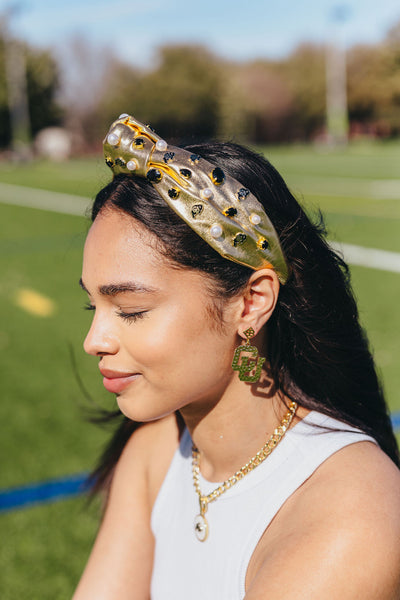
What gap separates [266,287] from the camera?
1.62 meters

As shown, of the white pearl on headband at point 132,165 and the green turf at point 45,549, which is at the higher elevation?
the white pearl on headband at point 132,165

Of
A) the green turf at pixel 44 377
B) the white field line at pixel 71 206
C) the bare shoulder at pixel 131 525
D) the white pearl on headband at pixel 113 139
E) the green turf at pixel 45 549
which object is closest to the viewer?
the white pearl on headband at pixel 113 139

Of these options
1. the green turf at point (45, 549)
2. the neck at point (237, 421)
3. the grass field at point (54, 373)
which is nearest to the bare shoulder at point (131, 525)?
the neck at point (237, 421)

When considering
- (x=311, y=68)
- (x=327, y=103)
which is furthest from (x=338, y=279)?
(x=311, y=68)

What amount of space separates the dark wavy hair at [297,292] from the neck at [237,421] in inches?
2.4

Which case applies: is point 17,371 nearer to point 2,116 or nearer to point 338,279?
point 338,279

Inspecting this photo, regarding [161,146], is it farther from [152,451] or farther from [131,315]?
[152,451]

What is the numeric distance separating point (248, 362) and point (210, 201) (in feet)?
1.26

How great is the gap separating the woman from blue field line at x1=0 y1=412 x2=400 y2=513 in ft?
7.12

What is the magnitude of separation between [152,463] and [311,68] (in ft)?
244

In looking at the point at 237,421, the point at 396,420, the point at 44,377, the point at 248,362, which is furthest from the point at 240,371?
the point at 44,377

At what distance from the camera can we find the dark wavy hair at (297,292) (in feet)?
5.15

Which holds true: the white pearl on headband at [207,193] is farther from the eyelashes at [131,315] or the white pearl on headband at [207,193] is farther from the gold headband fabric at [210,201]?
the eyelashes at [131,315]

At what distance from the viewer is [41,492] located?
3949mm
